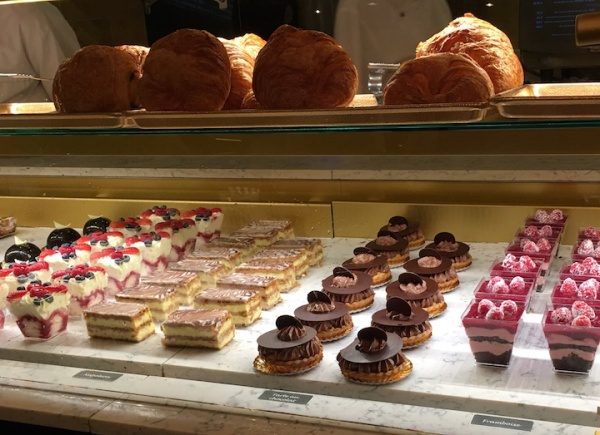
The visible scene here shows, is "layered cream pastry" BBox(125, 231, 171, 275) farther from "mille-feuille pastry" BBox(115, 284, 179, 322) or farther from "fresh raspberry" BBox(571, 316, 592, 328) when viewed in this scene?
"fresh raspberry" BBox(571, 316, 592, 328)

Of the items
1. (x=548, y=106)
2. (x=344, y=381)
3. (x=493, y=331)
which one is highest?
(x=548, y=106)

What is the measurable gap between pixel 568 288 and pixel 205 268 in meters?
1.45

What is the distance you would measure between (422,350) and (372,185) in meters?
1.04

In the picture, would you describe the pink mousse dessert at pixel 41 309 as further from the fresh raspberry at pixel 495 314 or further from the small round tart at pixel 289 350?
the fresh raspberry at pixel 495 314

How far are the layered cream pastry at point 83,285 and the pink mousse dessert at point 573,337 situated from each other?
5.72 feet

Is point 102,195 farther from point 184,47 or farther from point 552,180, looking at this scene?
point 552,180

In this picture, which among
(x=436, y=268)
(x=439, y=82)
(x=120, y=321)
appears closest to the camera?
(x=439, y=82)

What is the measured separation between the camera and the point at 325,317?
253cm

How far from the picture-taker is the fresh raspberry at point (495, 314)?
225 cm

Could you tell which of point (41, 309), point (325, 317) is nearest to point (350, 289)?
point (325, 317)

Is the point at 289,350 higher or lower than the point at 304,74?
lower

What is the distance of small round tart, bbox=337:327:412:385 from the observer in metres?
2.22

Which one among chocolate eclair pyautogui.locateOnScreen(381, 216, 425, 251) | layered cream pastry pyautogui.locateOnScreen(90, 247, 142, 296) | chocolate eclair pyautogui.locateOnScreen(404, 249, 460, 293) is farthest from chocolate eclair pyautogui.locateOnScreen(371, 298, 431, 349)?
layered cream pastry pyautogui.locateOnScreen(90, 247, 142, 296)

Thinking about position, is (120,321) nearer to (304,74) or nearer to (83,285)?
(83,285)
